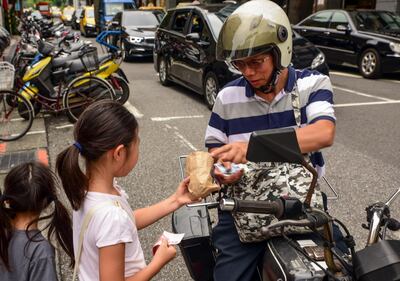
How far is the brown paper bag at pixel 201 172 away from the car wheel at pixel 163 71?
8.83 m

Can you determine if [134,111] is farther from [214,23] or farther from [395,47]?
[395,47]

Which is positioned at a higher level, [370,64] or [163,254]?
[163,254]

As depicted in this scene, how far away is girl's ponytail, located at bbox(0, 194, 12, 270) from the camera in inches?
77.5

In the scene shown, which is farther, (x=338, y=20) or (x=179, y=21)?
(x=338, y=20)

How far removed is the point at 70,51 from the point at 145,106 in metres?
1.67

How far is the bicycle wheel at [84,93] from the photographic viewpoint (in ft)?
24.3

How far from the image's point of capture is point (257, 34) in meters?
1.82

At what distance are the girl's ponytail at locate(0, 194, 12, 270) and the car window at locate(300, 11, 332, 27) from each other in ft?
38.2

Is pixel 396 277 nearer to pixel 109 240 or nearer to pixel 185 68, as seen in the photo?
pixel 109 240

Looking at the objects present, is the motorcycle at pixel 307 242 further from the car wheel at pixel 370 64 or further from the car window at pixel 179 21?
the car wheel at pixel 370 64

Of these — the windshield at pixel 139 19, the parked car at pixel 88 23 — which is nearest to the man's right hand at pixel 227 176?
the windshield at pixel 139 19

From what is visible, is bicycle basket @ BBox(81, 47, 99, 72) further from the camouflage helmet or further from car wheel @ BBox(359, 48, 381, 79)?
car wheel @ BBox(359, 48, 381, 79)

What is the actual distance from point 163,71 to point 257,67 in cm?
891

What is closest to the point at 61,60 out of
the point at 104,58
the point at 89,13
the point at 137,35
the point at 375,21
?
the point at 104,58
